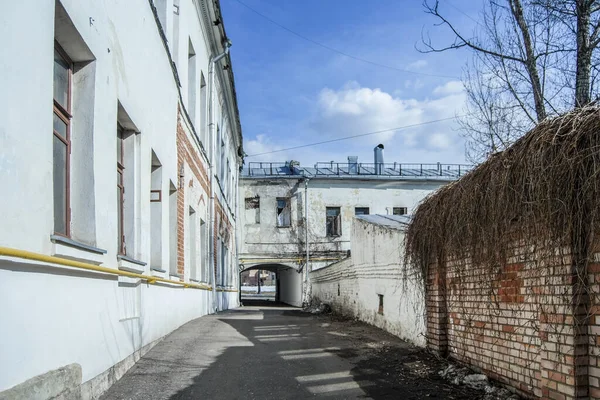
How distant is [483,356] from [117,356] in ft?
13.2

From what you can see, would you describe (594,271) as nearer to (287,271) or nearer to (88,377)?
(88,377)

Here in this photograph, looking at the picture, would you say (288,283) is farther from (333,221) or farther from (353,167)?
(353,167)

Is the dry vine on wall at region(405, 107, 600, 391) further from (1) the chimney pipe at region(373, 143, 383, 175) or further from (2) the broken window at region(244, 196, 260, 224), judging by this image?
(1) the chimney pipe at region(373, 143, 383, 175)

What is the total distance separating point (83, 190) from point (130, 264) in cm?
153

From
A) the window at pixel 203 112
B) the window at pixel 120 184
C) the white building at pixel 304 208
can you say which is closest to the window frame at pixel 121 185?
the window at pixel 120 184

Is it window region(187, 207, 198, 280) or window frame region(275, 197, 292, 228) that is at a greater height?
window frame region(275, 197, 292, 228)

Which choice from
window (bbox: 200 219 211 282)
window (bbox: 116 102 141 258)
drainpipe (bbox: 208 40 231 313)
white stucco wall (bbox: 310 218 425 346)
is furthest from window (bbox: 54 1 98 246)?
drainpipe (bbox: 208 40 231 313)

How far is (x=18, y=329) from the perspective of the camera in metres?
3.12

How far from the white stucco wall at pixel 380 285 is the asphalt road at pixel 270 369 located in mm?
493

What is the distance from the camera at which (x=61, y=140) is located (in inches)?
176

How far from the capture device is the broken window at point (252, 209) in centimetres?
2923

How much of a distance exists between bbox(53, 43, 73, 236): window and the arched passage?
961 inches

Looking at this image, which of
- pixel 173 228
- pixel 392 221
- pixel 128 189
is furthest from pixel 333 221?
pixel 128 189

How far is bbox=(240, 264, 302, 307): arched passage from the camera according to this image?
95.5 feet
